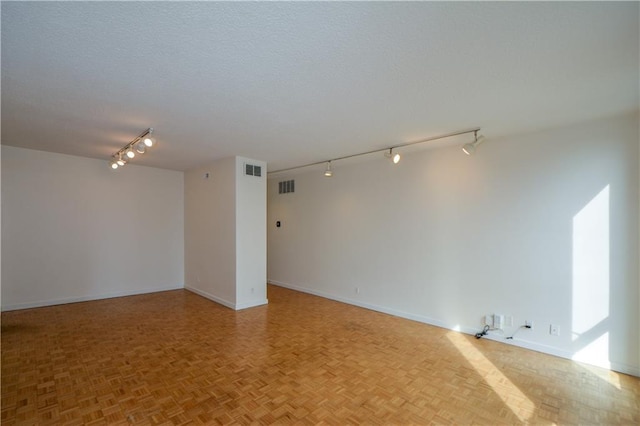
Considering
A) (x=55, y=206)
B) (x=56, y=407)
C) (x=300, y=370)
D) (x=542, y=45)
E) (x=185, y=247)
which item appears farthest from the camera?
(x=185, y=247)

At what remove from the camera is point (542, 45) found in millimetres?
1760

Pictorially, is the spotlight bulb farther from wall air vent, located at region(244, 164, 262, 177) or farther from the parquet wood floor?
the parquet wood floor

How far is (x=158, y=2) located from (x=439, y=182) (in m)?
3.75

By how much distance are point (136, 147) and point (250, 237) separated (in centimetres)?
212

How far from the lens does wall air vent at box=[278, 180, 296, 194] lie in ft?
21.1

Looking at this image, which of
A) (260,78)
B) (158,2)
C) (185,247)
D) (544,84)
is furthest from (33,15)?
(185,247)

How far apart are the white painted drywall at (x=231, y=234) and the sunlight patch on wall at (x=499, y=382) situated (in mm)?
3210

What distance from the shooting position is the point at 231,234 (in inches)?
189

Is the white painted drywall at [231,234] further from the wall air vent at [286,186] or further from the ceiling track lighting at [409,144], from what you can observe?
the wall air vent at [286,186]

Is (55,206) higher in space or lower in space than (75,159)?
lower

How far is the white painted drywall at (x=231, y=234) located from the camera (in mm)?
4758

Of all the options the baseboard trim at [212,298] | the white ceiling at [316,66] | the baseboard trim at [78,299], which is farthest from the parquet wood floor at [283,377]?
the white ceiling at [316,66]

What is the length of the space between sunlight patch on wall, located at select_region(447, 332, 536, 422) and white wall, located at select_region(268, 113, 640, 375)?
58 centimetres

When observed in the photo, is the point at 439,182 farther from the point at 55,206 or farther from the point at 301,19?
the point at 55,206
